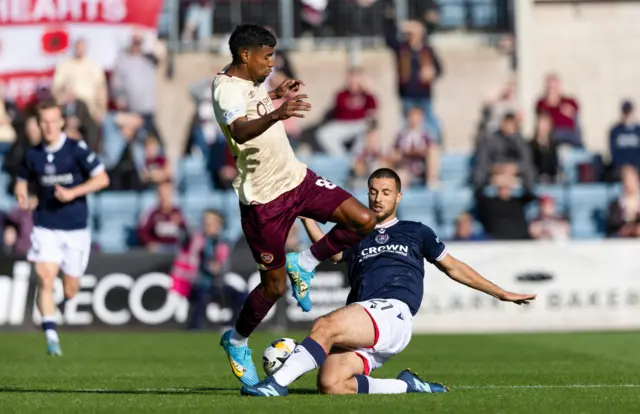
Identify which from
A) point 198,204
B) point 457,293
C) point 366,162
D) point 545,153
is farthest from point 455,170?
point 198,204

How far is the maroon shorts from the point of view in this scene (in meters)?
9.45

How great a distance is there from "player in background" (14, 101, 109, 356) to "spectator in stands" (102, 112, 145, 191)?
7.29 m

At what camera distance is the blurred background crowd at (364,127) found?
21.2m

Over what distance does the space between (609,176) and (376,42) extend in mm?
A: 4810

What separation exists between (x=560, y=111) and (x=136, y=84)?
694 centimetres

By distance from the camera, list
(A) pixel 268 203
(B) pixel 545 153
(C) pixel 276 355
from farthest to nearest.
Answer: (B) pixel 545 153, (A) pixel 268 203, (C) pixel 276 355

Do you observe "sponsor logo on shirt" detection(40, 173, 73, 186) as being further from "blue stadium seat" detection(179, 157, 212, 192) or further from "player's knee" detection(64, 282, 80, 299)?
"blue stadium seat" detection(179, 157, 212, 192)

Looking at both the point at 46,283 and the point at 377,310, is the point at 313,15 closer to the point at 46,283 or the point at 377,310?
the point at 46,283

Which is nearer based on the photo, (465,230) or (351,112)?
(465,230)

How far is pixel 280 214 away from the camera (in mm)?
9469

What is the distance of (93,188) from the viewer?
556 inches

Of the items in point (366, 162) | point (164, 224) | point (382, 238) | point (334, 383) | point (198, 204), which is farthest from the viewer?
point (198, 204)

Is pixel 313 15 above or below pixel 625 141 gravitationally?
above

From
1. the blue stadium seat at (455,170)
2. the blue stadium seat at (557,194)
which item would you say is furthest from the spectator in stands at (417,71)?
the blue stadium seat at (557,194)
